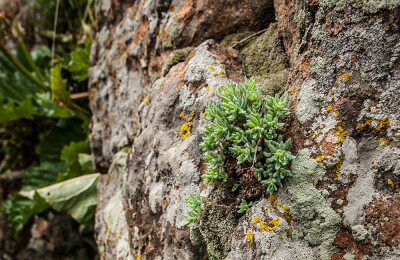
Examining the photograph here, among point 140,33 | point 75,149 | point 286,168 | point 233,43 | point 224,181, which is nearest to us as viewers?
point 286,168

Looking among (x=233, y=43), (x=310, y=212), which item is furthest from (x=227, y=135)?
(x=233, y=43)

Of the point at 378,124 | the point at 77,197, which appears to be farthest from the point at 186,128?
the point at 77,197

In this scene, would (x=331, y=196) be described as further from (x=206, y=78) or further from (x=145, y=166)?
(x=145, y=166)

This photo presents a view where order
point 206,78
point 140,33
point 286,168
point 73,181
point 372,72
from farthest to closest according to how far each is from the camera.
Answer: point 73,181, point 140,33, point 206,78, point 286,168, point 372,72

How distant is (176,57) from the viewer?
220 cm

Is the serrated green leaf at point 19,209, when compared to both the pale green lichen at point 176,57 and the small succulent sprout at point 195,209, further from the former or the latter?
the small succulent sprout at point 195,209

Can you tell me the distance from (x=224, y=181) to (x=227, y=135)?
256mm

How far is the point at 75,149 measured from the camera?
3.62 m

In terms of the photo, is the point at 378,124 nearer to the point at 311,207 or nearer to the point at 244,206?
the point at 311,207

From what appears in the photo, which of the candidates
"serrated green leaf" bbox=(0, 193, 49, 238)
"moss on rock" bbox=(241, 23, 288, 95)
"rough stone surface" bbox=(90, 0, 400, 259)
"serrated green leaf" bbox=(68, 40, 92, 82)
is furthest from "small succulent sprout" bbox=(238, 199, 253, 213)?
"serrated green leaf" bbox=(68, 40, 92, 82)

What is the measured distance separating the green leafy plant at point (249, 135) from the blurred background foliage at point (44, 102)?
219cm

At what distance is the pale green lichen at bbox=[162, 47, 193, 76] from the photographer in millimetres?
2176

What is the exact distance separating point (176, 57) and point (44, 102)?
2192 mm

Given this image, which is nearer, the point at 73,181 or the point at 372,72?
the point at 372,72
